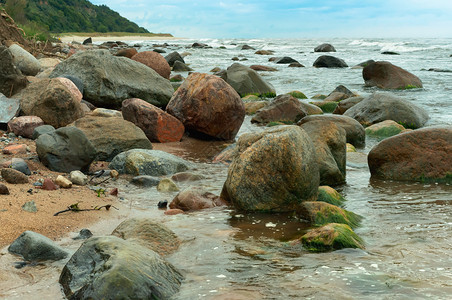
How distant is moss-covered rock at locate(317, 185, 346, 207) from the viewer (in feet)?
19.7

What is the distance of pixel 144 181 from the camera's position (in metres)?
6.79

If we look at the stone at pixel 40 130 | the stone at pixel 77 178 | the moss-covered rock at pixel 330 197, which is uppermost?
the stone at pixel 40 130

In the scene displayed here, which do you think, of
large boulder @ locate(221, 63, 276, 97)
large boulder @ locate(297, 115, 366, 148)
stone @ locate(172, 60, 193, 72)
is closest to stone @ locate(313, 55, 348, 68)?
stone @ locate(172, 60, 193, 72)

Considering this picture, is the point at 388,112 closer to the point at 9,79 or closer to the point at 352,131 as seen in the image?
the point at 352,131

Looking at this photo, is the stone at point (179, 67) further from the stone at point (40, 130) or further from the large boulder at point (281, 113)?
the stone at point (40, 130)

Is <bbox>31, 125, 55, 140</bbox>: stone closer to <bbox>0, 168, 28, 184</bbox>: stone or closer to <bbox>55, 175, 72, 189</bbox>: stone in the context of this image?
<bbox>55, 175, 72, 189</bbox>: stone

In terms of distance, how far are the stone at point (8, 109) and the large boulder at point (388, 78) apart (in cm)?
1408

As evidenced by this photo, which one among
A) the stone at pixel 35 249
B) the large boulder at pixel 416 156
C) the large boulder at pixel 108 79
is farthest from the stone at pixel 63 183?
the large boulder at pixel 108 79

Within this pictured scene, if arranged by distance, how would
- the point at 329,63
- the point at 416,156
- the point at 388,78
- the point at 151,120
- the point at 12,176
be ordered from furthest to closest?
the point at 329,63 < the point at 388,78 < the point at 151,120 < the point at 416,156 < the point at 12,176

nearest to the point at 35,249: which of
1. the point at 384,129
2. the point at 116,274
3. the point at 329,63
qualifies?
the point at 116,274

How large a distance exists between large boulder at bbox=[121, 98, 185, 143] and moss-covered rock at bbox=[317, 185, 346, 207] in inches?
168

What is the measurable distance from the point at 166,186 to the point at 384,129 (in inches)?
239

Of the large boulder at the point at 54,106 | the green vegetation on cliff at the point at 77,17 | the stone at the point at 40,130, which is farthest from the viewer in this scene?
the green vegetation on cliff at the point at 77,17

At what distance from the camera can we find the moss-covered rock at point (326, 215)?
5141 millimetres
